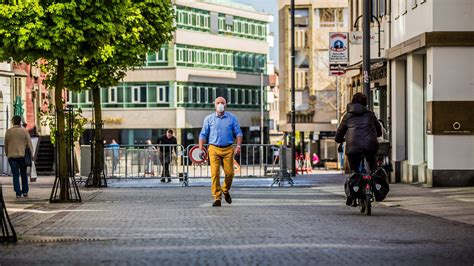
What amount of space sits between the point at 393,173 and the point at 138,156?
28.0 ft

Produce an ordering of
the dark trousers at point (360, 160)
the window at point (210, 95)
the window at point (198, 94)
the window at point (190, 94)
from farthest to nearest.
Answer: the window at point (210, 95)
the window at point (198, 94)
the window at point (190, 94)
the dark trousers at point (360, 160)

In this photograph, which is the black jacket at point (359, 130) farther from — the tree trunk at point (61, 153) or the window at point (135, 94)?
the window at point (135, 94)

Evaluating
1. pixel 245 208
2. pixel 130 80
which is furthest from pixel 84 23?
pixel 130 80

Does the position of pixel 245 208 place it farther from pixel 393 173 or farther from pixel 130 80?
pixel 130 80

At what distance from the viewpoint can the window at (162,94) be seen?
107m

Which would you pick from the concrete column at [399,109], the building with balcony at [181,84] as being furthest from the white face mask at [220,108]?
the building with balcony at [181,84]

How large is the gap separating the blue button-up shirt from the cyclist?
3294 millimetres

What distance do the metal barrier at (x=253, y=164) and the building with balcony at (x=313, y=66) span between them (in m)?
58.2

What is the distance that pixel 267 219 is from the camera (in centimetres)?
1900

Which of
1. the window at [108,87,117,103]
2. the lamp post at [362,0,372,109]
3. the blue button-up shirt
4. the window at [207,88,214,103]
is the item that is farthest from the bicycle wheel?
the window at [207,88,214,103]

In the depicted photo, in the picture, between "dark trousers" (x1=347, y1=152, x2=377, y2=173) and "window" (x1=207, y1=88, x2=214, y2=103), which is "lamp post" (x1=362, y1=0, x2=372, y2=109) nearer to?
"dark trousers" (x1=347, y1=152, x2=377, y2=173)

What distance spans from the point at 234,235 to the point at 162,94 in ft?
300

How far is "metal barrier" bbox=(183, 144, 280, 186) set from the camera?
41750 millimetres

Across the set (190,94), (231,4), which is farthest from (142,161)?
(231,4)
